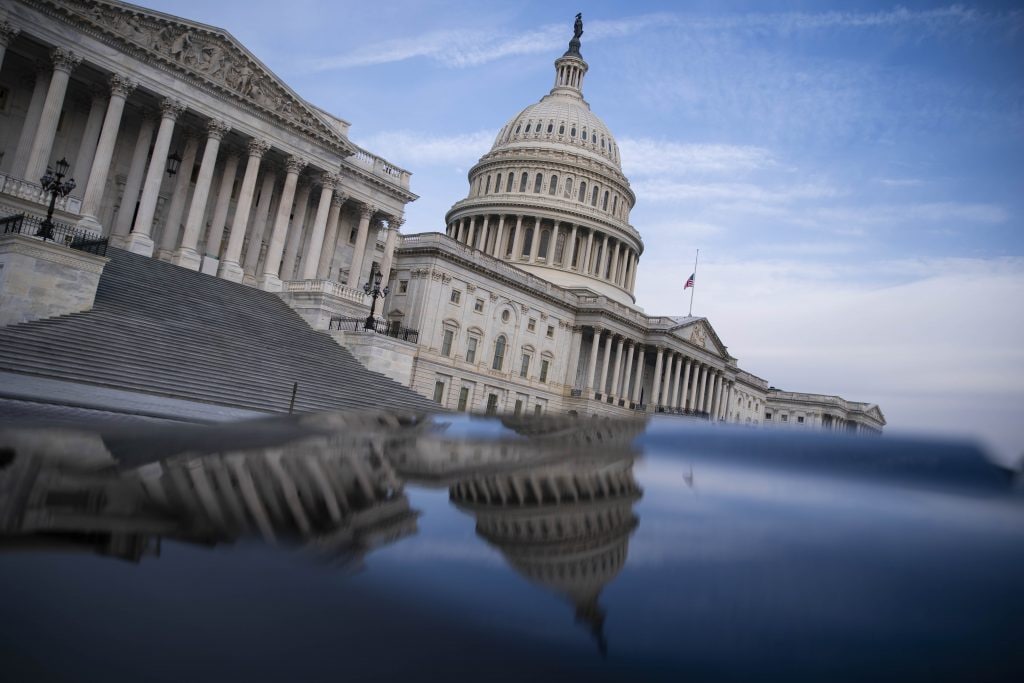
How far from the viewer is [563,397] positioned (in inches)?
2434

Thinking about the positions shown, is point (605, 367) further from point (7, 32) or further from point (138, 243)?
point (7, 32)

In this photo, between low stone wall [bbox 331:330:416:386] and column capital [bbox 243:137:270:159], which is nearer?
low stone wall [bbox 331:330:416:386]

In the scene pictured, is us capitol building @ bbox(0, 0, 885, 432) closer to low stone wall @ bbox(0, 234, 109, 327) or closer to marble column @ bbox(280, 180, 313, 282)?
marble column @ bbox(280, 180, 313, 282)

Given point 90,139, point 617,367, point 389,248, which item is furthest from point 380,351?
point 617,367

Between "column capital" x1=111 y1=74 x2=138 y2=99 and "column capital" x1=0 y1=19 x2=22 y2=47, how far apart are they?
3758 millimetres

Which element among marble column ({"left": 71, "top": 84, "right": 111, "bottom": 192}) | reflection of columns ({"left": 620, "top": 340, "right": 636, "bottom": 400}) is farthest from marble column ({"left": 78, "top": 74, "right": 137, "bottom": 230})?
reflection of columns ({"left": 620, "top": 340, "right": 636, "bottom": 400})

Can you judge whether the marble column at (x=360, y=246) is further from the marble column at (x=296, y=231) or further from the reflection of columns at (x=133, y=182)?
the reflection of columns at (x=133, y=182)

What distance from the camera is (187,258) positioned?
111 ft

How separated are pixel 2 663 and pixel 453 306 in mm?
49751

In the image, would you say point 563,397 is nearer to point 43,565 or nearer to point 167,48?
point 167,48

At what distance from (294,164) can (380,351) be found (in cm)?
1213

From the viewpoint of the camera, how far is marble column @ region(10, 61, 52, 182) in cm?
2959

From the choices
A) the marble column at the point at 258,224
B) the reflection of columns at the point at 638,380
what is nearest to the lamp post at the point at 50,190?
the marble column at the point at 258,224

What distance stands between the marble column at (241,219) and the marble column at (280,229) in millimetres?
1491
